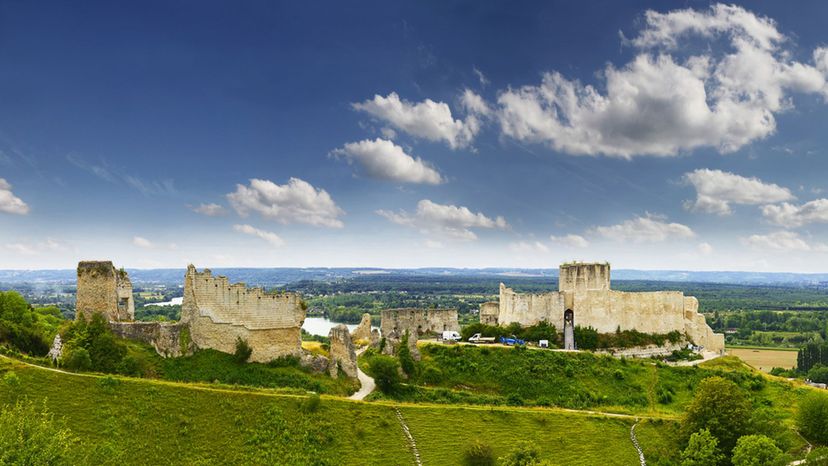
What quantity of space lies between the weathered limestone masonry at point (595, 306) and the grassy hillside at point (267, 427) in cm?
1795

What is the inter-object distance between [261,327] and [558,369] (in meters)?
24.4

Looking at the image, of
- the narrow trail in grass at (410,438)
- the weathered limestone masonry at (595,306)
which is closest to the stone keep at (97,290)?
the narrow trail in grass at (410,438)

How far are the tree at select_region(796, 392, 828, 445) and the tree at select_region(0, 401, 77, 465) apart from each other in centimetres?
4573

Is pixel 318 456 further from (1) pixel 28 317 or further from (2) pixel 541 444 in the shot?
(1) pixel 28 317

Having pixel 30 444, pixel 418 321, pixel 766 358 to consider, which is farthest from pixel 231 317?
pixel 766 358

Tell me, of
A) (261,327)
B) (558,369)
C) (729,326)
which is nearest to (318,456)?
(261,327)

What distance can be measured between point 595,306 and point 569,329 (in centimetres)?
342

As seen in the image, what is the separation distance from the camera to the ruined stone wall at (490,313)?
63.4 meters

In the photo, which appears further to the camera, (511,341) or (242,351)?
(511,341)

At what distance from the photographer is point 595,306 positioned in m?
57.8

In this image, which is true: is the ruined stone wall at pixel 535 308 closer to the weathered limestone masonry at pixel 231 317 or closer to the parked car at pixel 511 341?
the parked car at pixel 511 341

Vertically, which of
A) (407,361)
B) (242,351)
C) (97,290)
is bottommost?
(407,361)

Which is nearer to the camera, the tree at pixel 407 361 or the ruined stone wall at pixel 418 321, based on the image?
the tree at pixel 407 361

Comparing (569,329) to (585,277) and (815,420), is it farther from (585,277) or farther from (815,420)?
(815,420)
